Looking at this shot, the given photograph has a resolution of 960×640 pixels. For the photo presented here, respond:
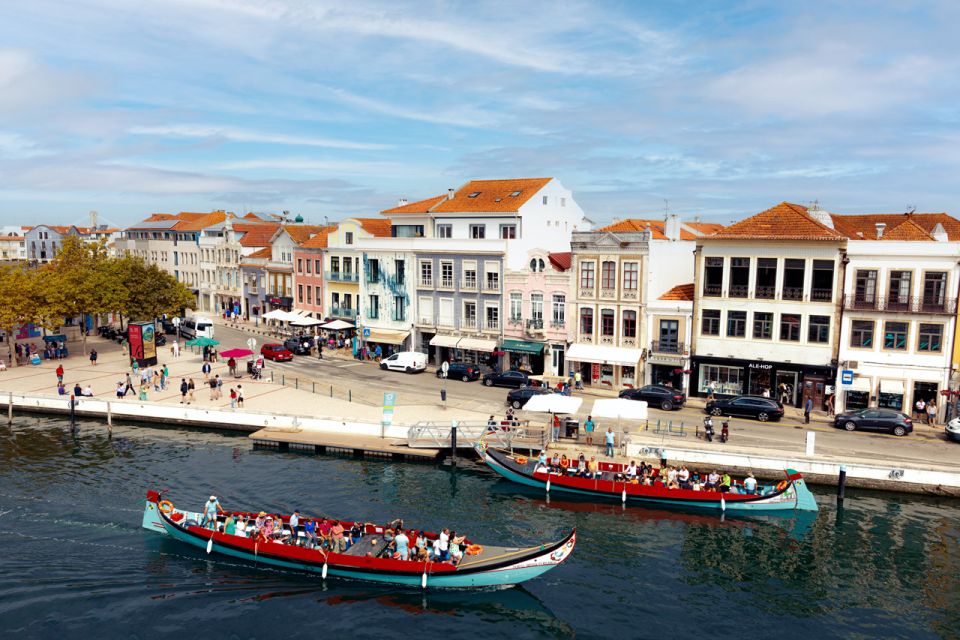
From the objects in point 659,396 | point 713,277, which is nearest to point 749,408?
point 659,396

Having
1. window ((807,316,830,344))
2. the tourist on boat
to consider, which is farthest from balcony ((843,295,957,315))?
the tourist on boat

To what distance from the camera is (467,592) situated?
28766 mm

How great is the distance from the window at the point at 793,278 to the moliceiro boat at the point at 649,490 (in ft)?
51.1

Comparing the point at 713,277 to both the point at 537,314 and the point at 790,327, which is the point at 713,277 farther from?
the point at 537,314

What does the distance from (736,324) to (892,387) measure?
1057cm

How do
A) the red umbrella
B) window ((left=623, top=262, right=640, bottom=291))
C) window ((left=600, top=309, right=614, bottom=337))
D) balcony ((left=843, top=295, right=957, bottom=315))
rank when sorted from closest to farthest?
1. balcony ((left=843, top=295, right=957, bottom=315))
2. window ((left=623, top=262, right=640, bottom=291))
3. window ((left=600, top=309, right=614, bottom=337))
4. the red umbrella

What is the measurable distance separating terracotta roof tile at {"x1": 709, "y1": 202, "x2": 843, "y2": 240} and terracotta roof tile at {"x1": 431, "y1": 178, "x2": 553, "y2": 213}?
1926 centimetres

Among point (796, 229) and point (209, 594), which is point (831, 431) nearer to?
point (796, 229)

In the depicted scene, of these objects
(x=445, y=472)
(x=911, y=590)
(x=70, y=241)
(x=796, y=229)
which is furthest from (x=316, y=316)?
(x=911, y=590)

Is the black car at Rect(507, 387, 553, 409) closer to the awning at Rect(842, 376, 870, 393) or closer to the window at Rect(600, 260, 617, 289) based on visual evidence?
the window at Rect(600, 260, 617, 289)

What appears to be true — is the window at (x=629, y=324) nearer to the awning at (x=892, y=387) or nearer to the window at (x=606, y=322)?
the window at (x=606, y=322)

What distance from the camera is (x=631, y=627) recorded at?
25.8 m

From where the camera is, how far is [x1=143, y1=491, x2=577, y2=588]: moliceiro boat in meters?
28.0

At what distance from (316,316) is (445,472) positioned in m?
42.3
